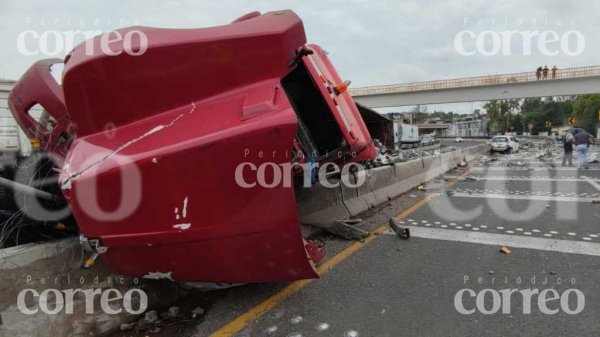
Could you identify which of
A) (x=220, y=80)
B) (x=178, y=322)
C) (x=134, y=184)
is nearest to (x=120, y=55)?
(x=220, y=80)

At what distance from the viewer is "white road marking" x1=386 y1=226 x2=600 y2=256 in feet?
14.0

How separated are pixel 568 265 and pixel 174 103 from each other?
393 centimetres

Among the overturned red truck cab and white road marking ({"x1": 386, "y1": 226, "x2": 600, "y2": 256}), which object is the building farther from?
white road marking ({"x1": 386, "y1": 226, "x2": 600, "y2": 256})

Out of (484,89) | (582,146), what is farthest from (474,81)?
(582,146)

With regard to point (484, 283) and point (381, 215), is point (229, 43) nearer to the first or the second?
point (484, 283)

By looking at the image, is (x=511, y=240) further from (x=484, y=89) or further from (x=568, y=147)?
(x=484, y=89)

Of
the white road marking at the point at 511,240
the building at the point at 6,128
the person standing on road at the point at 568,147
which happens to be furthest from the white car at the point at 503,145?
the building at the point at 6,128

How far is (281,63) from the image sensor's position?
2.63m

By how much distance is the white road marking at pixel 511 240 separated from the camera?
426 cm

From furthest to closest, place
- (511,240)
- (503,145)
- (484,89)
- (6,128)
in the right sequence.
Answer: (484,89) → (503,145) → (6,128) → (511,240)

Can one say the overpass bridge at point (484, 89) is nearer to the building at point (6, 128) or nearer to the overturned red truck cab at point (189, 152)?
the building at point (6, 128)

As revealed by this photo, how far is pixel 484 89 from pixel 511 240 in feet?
110

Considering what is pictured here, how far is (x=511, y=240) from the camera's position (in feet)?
15.3

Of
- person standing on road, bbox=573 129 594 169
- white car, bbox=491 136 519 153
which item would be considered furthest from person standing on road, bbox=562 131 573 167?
white car, bbox=491 136 519 153
